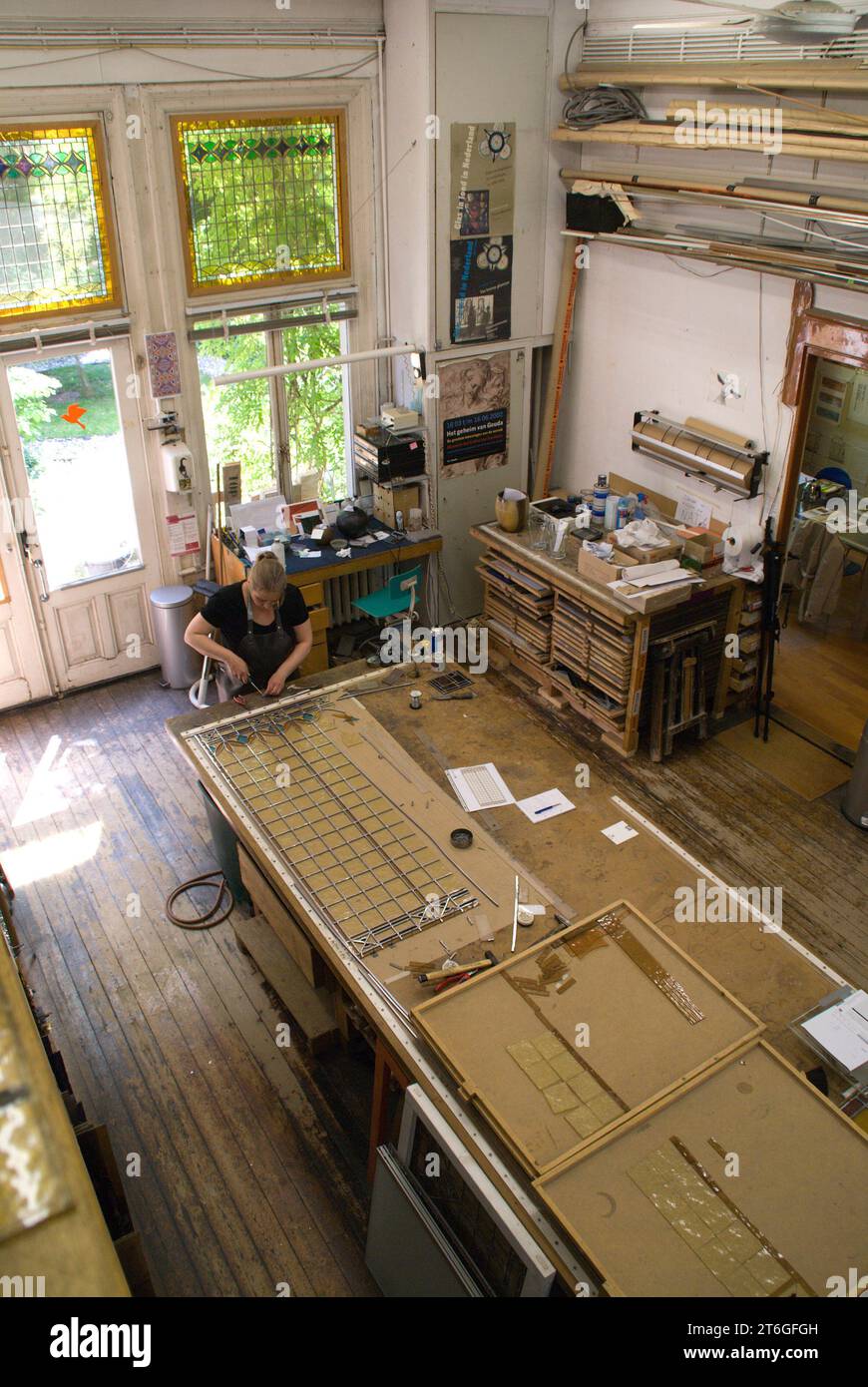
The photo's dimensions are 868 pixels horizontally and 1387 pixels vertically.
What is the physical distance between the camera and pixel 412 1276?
3271 millimetres

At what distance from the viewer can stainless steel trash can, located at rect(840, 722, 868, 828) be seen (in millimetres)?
5582

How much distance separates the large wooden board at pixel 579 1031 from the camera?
3.00 metres

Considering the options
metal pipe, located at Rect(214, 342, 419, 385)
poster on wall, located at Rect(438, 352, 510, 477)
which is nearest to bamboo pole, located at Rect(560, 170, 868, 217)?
poster on wall, located at Rect(438, 352, 510, 477)

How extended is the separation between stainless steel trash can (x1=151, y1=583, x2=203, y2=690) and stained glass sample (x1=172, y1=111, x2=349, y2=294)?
2.00m

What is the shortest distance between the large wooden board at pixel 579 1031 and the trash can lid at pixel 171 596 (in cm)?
418

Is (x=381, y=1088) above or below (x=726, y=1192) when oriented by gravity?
below

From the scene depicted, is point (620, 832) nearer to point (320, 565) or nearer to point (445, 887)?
point (445, 887)

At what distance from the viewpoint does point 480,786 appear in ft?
15.0

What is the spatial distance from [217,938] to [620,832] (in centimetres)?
218

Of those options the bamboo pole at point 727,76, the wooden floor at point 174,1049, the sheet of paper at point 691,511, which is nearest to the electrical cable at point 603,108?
the bamboo pole at point 727,76

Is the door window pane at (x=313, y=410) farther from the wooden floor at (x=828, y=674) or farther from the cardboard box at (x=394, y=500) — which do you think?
the wooden floor at (x=828, y=674)

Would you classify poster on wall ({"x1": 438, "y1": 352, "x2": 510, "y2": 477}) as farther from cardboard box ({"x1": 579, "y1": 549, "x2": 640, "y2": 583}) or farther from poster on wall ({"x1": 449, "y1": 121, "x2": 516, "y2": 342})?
cardboard box ({"x1": 579, "y1": 549, "x2": 640, "y2": 583})

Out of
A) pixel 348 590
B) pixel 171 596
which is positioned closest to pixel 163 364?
pixel 171 596

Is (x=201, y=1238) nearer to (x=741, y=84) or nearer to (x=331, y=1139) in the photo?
(x=331, y=1139)
